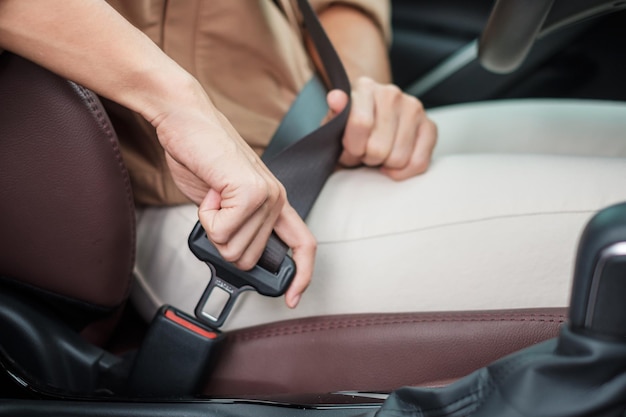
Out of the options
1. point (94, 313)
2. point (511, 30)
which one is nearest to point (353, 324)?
point (94, 313)

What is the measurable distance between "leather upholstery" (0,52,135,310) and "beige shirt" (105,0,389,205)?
89mm

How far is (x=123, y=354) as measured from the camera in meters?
0.78

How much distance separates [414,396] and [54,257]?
14.2 inches

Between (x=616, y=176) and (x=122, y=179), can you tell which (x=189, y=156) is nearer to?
A: (x=122, y=179)

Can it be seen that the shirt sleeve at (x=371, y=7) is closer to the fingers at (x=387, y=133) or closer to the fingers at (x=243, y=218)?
the fingers at (x=387, y=133)

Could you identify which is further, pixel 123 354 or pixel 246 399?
pixel 123 354

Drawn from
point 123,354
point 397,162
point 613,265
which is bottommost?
point 123,354

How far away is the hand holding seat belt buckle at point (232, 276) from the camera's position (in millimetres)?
622

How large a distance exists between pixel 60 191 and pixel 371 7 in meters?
0.55

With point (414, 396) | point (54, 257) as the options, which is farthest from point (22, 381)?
point (414, 396)

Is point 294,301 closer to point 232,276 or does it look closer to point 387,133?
point 232,276

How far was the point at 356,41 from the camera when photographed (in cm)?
96

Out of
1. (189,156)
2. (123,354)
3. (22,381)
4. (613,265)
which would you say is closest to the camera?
(613,265)

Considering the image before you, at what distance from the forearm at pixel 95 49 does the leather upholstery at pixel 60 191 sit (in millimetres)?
28
